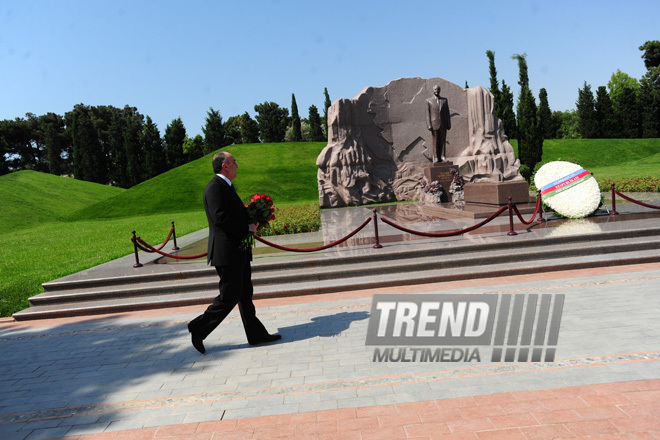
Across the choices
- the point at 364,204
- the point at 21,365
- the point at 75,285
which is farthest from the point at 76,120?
the point at 21,365

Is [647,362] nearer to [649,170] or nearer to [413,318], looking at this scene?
[413,318]

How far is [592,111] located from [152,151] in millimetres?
45900

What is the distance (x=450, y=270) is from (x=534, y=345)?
3.33m

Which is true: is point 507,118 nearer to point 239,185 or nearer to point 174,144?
point 239,185

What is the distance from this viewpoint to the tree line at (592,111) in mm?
29359

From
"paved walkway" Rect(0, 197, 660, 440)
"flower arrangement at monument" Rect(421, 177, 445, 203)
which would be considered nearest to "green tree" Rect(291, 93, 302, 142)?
"flower arrangement at monument" Rect(421, 177, 445, 203)

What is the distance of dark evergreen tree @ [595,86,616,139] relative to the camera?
45688 millimetres

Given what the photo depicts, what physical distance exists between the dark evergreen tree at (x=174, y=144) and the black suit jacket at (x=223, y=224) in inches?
2001

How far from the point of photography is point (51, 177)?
141 feet

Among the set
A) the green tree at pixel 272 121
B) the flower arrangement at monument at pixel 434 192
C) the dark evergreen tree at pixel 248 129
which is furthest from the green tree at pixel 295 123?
the flower arrangement at monument at pixel 434 192

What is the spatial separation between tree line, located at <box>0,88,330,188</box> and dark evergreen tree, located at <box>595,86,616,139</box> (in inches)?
1079

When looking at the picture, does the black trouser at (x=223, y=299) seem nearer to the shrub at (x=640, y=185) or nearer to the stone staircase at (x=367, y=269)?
the stone staircase at (x=367, y=269)

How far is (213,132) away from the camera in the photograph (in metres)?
60.4

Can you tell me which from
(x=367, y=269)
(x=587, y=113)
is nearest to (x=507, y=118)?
(x=587, y=113)
